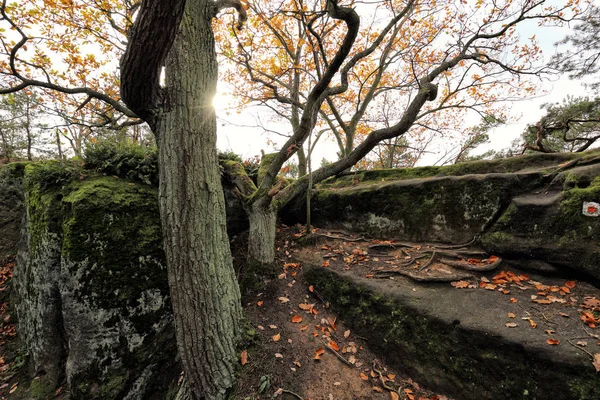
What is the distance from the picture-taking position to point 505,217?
3.94 m

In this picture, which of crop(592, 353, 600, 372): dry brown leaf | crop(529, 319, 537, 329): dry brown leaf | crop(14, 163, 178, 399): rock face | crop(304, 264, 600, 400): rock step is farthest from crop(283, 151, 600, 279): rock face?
crop(14, 163, 178, 399): rock face

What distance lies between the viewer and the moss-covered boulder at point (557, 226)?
3.17 metres

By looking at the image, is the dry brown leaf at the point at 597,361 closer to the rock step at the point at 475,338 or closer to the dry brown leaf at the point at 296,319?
the rock step at the point at 475,338

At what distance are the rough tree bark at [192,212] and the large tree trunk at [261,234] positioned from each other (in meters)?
1.69

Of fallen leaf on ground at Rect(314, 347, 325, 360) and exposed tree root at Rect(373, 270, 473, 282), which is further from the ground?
exposed tree root at Rect(373, 270, 473, 282)

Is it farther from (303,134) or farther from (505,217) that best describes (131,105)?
(505,217)

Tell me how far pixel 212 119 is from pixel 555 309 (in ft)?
16.3

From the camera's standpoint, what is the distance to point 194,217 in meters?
2.54

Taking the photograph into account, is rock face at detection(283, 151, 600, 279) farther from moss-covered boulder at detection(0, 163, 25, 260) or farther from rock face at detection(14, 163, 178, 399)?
moss-covered boulder at detection(0, 163, 25, 260)

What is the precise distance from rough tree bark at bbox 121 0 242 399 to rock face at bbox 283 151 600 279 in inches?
149

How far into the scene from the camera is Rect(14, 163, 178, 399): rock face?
10.2 feet

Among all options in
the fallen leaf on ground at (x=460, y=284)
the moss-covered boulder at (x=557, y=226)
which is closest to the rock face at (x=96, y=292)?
the fallen leaf on ground at (x=460, y=284)

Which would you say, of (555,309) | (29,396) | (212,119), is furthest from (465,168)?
(29,396)

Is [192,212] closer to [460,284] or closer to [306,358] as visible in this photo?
[306,358]
